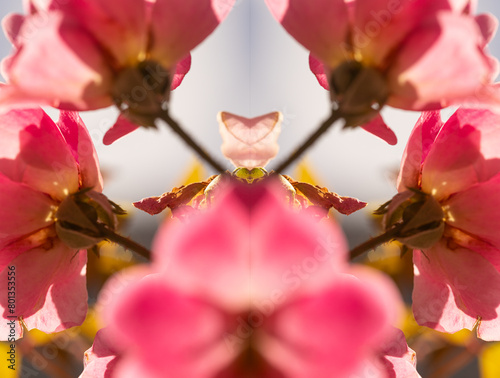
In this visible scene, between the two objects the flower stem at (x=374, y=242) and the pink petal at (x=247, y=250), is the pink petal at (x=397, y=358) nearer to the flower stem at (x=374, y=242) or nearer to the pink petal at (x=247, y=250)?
the flower stem at (x=374, y=242)

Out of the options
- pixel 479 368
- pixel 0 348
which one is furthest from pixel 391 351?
pixel 0 348

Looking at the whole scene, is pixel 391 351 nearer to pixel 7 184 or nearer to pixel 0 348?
pixel 7 184

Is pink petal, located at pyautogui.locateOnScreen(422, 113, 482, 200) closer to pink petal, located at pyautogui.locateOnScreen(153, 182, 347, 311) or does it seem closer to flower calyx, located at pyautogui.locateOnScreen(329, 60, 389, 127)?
flower calyx, located at pyautogui.locateOnScreen(329, 60, 389, 127)

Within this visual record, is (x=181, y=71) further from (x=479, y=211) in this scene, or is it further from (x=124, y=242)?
(x=479, y=211)

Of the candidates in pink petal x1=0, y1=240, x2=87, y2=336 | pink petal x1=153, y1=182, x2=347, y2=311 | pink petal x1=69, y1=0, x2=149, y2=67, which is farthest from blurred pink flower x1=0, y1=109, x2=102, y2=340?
pink petal x1=153, y1=182, x2=347, y2=311

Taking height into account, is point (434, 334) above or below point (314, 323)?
below
